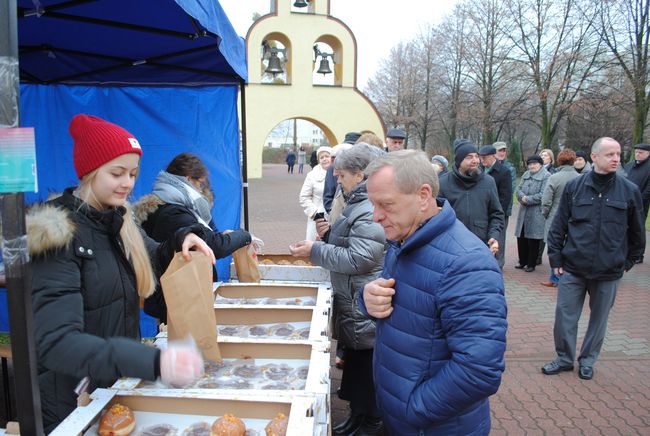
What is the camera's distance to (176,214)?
2789 millimetres

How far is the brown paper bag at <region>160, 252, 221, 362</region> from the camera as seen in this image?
1.81m

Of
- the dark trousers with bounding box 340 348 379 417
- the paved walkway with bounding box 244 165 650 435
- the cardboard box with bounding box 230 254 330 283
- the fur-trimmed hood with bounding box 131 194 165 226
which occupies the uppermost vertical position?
the fur-trimmed hood with bounding box 131 194 165 226

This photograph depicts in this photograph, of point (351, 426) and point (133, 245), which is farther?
point (351, 426)

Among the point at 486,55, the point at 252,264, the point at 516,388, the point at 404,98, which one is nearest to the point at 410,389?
the point at 252,264

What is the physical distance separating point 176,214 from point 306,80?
1910cm

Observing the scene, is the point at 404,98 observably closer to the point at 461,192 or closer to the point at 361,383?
the point at 461,192

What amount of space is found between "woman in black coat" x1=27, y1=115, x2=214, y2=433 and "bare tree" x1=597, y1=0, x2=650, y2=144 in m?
20.0

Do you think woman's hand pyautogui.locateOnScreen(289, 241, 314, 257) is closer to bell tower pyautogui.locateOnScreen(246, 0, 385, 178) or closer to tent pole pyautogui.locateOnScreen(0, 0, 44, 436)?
tent pole pyautogui.locateOnScreen(0, 0, 44, 436)

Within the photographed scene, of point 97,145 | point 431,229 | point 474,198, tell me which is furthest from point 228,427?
point 474,198

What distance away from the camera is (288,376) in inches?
81.0

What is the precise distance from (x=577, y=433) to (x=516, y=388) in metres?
0.69

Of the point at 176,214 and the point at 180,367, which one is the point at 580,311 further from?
the point at 180,367

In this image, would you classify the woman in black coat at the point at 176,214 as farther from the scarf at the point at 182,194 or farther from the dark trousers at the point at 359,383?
the dark trousers at the point at 359,383

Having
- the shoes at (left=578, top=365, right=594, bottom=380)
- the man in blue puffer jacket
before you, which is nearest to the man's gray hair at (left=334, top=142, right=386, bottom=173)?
the man in blue puffer jacket
